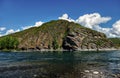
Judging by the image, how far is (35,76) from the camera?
38844 mm

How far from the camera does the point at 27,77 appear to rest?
3781 centimetres

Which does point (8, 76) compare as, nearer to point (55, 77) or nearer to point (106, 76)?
point (55, 77)

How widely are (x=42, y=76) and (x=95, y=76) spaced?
10.2 metres

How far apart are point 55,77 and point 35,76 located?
420cm

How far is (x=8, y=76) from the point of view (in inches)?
1531

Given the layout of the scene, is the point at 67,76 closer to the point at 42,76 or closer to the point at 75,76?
the point at 75,76

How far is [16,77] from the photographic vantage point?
37.8 metres

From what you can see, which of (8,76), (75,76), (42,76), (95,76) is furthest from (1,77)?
(95,76)

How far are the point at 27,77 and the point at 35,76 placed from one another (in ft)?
5.66

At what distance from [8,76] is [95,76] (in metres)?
16.8

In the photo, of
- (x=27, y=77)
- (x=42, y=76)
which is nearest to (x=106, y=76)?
(x=42, y=76)

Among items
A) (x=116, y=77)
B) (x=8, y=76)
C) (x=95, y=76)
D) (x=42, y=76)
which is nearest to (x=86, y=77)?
(x=95, y=76)

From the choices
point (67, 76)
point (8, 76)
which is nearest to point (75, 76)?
point (67, 76)

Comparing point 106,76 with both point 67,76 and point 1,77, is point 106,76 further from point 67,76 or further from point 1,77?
point 1,77
